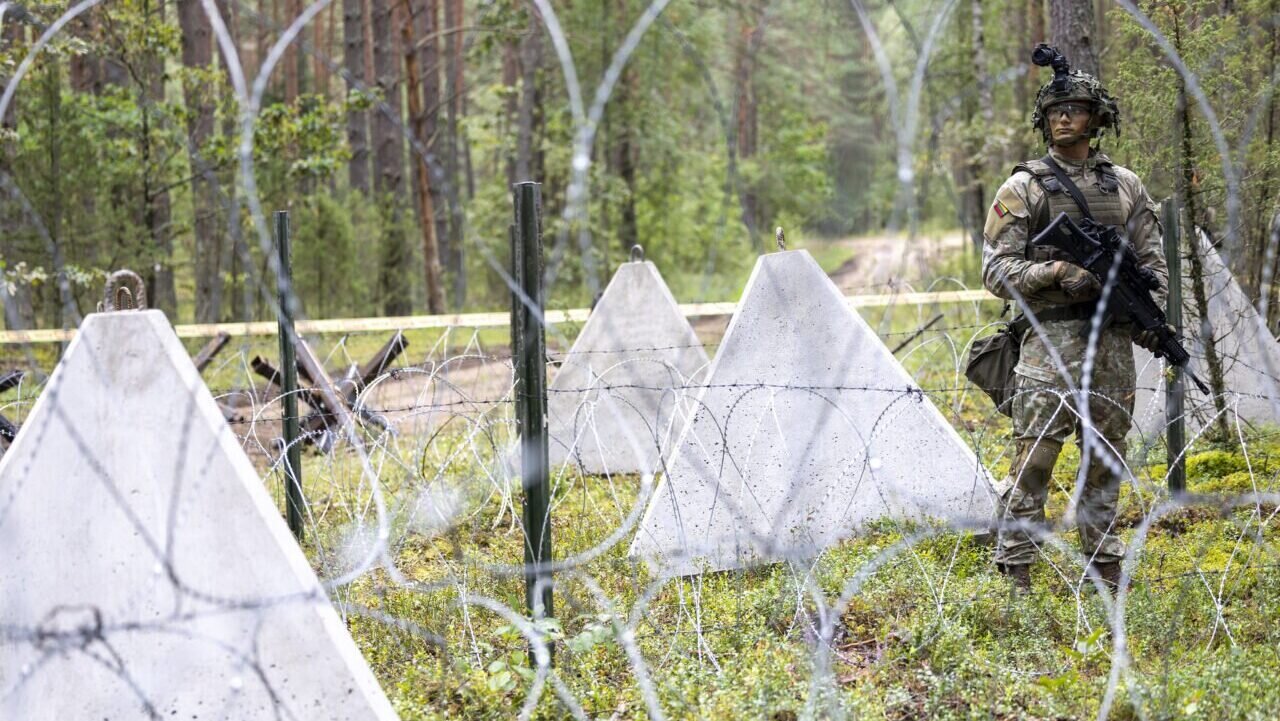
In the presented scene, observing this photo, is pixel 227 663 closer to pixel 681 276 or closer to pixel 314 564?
pixel 314 564

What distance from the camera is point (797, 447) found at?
5117 millimetres

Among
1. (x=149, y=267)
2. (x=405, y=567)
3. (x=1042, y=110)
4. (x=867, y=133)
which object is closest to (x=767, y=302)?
(x=1042, y=110)

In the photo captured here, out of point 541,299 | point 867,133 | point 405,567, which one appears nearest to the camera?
point 541,299

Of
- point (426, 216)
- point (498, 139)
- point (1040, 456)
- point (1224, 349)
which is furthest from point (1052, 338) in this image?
point (498, 139)

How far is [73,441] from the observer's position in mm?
3037

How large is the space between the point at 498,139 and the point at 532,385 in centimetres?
1699

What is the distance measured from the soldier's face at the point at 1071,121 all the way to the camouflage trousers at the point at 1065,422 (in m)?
0.69

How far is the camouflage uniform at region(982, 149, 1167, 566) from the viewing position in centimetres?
445

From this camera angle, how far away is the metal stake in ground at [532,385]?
3.85 meters

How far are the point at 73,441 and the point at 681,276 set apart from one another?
20.2 m

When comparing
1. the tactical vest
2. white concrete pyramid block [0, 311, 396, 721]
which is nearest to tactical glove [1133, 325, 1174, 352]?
the tactical vest

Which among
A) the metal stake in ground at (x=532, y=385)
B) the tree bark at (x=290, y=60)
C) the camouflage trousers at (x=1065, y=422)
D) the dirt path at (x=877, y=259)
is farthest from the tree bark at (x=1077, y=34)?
the tree bark at (x=290, y=60)

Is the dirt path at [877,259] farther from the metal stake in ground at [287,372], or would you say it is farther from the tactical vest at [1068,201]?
the tactical vest at [1068,201]

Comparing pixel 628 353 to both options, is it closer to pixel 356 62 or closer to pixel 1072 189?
pixel 1072 189
